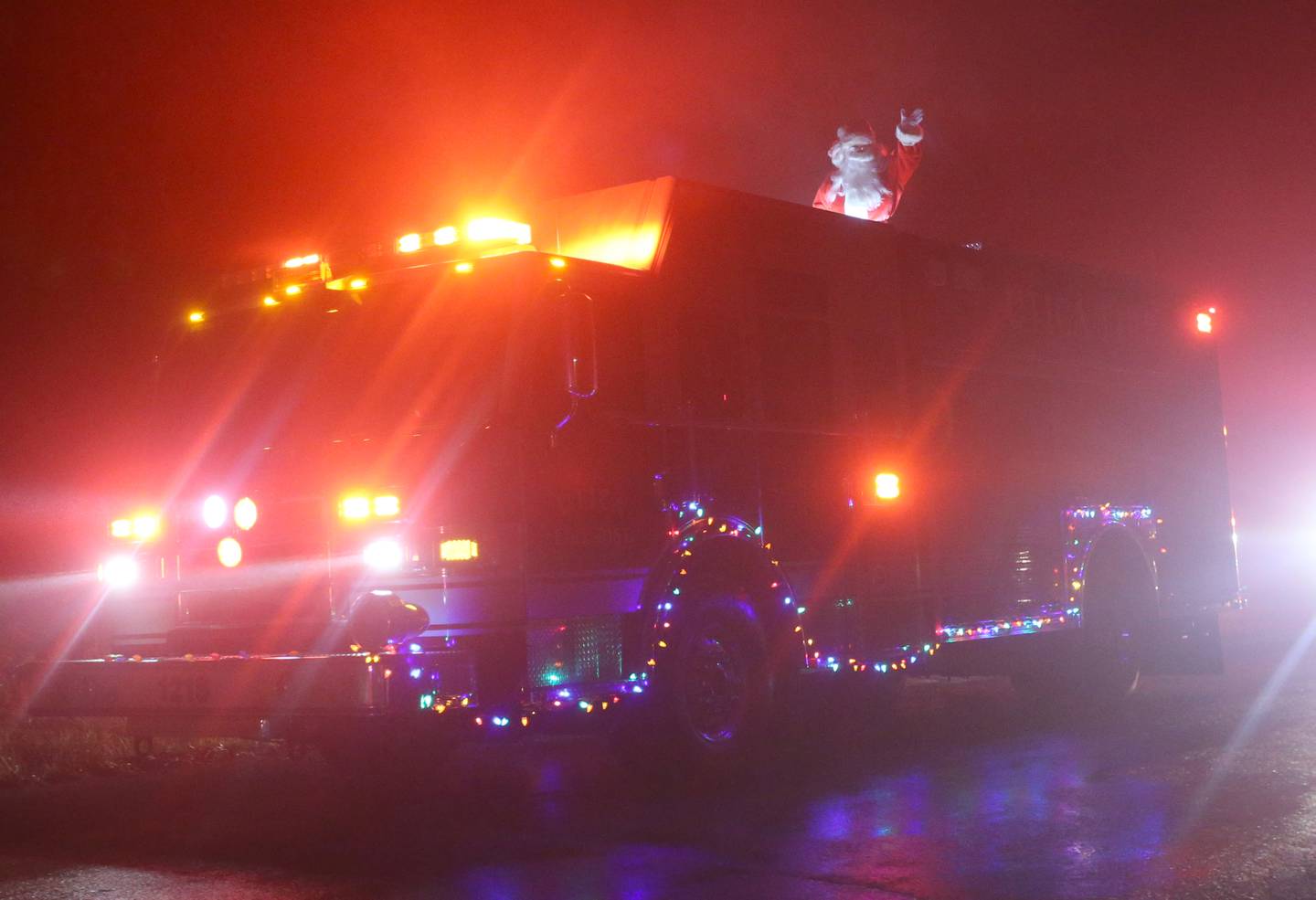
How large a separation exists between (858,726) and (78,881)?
Answer: 639cm

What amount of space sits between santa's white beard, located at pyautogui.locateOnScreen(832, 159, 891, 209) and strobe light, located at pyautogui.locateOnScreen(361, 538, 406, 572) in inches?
318

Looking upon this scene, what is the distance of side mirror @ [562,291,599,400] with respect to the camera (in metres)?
7.30

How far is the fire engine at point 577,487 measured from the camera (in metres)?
7.14

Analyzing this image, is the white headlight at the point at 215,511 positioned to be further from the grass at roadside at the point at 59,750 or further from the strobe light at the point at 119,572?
the grass at roadside at the point at 59,750

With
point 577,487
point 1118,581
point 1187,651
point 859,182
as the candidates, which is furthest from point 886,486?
point 859,182

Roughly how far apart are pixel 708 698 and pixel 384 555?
211 cm

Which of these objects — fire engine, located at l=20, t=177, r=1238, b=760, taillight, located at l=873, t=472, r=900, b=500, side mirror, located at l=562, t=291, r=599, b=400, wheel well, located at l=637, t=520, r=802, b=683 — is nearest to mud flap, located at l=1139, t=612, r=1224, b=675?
fire engine, located at l=20, t=177, r=1238, b=760

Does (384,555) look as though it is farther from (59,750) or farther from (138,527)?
(59,750)

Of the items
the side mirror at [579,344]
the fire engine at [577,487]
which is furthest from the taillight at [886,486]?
the side mirror at [579,344]

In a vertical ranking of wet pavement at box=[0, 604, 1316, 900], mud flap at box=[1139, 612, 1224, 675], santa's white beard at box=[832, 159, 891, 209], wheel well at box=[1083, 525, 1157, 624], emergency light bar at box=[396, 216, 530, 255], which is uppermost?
santa's white beard at box=[832, 159, 891, 209]

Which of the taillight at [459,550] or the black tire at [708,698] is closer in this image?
the taillight at [459,550]

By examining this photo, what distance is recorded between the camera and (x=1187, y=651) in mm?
12656

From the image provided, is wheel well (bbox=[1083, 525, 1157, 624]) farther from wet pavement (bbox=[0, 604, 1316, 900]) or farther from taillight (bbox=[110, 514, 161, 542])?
taillight (bbox=[110, 514, 161, 542])

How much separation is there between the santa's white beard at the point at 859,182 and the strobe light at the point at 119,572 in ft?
26.5
